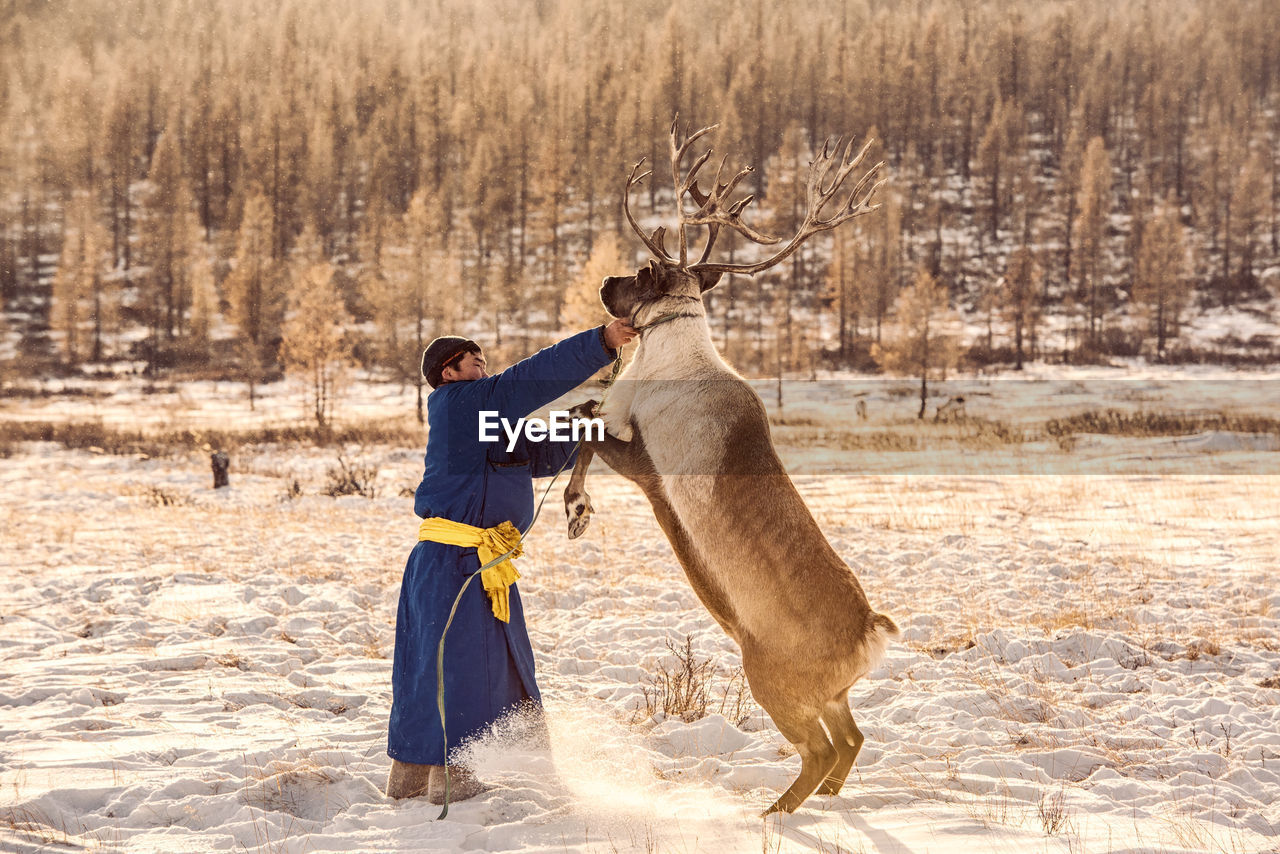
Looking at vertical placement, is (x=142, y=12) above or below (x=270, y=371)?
above

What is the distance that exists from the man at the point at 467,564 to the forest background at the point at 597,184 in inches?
1077

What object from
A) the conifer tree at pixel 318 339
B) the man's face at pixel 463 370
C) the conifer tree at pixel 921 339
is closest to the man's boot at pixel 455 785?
the man's face at pixel 463 370

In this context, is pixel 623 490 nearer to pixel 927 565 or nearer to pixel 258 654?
pixel 927 565

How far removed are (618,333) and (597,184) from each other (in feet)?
225

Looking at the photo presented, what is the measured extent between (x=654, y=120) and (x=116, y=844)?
255 feet

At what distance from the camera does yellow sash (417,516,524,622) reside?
420cm

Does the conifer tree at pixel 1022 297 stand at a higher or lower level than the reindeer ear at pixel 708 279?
higher

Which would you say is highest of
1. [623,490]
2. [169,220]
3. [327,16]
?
[327,16]

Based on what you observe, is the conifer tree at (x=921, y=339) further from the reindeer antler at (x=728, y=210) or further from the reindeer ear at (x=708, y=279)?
the reindeer ear at (x=708, y=279)

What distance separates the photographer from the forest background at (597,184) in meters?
48.0

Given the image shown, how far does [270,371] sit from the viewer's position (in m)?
46.0

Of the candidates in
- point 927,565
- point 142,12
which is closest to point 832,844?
point 927,565

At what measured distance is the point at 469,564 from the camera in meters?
4.23

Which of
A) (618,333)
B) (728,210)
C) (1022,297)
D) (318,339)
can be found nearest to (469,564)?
(618,333)
